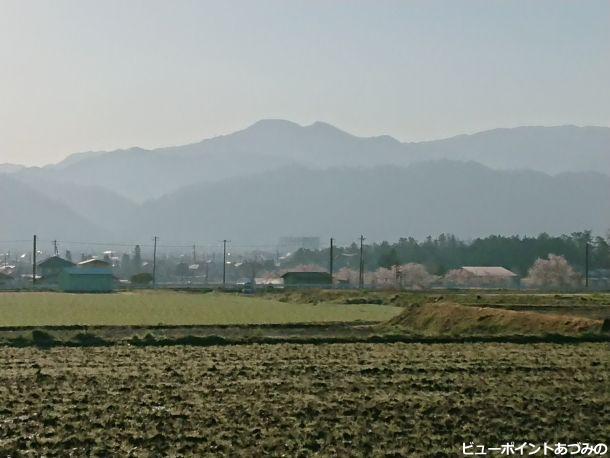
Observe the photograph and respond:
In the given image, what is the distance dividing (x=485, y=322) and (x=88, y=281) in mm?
53546

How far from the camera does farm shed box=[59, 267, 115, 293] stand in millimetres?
79250

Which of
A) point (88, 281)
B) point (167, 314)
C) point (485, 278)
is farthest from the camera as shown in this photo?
point (485, 278)

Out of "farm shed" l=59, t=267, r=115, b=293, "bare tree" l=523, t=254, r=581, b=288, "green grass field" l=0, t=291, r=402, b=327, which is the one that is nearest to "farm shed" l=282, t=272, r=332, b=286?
"farm shed" l=59, t=267, r=115, b=293

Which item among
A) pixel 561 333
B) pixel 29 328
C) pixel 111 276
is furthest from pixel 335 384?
pixel 111 276

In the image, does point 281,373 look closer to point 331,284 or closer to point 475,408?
point 475,408

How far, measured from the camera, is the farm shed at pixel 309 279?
93.1 meters

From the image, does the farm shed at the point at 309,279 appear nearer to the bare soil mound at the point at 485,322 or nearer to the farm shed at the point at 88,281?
the farm shed at the point at 88,281

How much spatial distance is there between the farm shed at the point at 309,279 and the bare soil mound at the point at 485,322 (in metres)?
57.2

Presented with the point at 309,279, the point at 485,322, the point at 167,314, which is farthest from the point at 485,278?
Result: the point at 485,322

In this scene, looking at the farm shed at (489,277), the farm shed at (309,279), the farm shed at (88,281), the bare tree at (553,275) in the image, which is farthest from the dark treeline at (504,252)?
the farm shed at (88,281)

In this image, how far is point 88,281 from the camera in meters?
79.6

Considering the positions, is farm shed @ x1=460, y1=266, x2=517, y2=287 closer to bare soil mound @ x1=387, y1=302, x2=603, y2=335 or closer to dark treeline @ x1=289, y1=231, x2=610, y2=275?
dark treeline @ x1=289, y1=231, x2=610, y2=275

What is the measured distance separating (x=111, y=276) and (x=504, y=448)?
70.1 meters

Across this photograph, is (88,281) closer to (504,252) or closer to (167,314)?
(167,314)
